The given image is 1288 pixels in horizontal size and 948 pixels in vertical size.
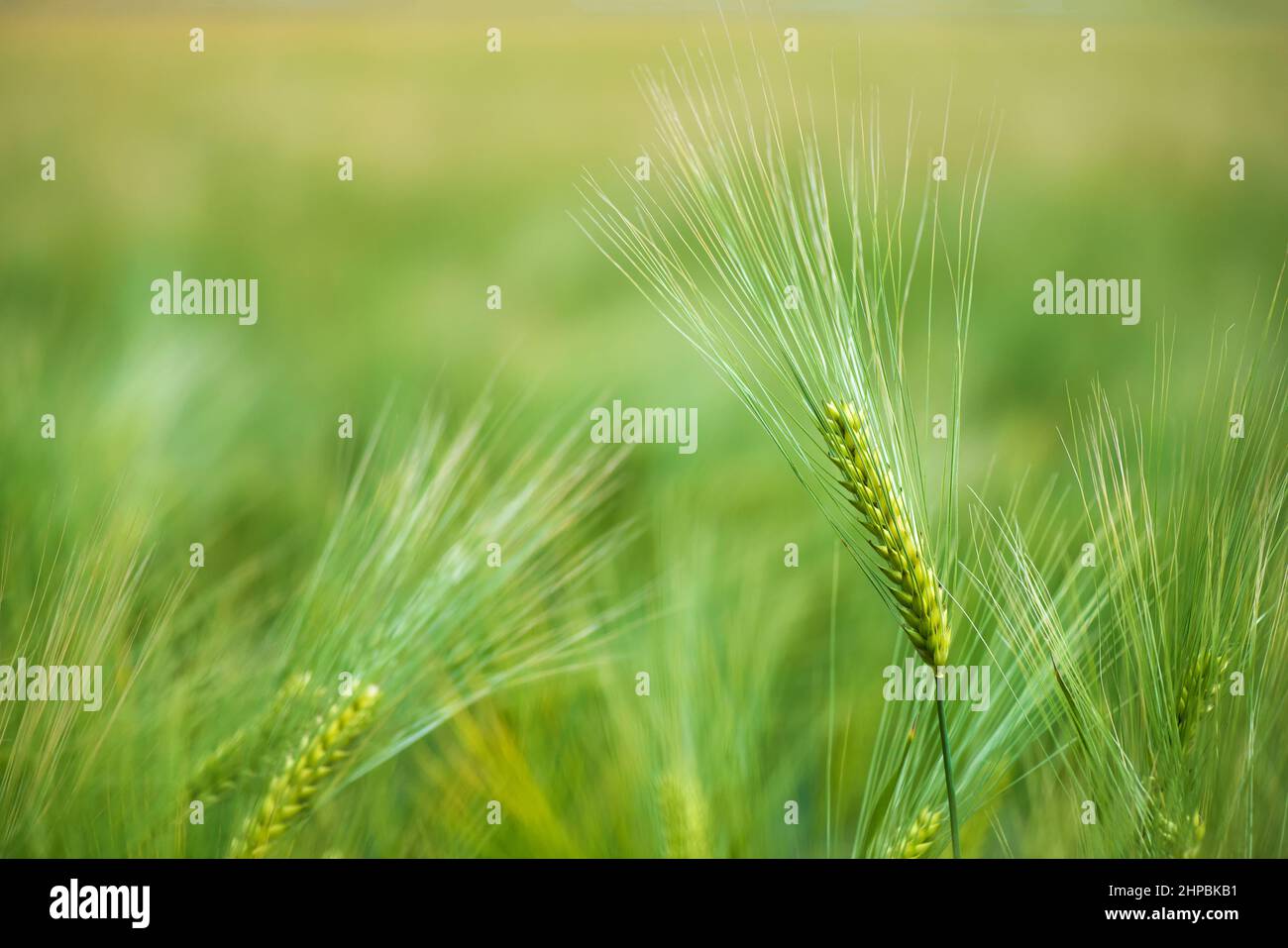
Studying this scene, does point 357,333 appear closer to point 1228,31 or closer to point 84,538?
point 84,538

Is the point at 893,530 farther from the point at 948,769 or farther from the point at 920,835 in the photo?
the point at 920,835

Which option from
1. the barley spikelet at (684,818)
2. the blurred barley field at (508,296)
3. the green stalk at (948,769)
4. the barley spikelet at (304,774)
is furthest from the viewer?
the blurred barley field at (508,296)

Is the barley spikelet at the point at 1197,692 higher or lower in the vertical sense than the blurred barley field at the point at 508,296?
lower

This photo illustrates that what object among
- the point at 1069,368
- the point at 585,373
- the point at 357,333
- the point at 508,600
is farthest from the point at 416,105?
the point at 1069,368

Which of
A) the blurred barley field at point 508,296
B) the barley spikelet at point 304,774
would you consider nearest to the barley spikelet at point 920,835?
the blurred barley field at point 508,296

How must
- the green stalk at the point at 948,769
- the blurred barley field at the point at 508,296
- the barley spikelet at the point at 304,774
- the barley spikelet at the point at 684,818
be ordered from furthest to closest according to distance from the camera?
the blurred barley field at the point at 508,296
the barley spikelet at the point at 684,818
the barley spikelet at the point at 304,774
the green stalk at the point at 948,769

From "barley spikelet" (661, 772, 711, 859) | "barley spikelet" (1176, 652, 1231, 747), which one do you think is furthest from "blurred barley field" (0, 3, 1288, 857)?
"barley spikelet" (1176, 652, 1231, 747)

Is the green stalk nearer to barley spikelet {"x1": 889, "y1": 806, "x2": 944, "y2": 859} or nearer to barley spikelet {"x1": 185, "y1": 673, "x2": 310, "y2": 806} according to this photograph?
barley spikelet {"x1": 889, "y1": 806, "x2": 944, "y2": 859}

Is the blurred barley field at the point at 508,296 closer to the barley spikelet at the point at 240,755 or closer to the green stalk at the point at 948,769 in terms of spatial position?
the barley spikelet at the point at 240,755
